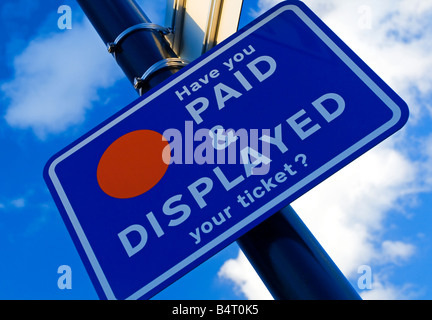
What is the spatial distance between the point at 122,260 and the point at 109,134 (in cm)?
44

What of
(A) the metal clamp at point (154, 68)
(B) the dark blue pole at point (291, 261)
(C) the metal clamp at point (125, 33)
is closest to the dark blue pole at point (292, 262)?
(B) the dark blue pole at point (291, 261)

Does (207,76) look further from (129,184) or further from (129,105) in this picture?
(129,184)

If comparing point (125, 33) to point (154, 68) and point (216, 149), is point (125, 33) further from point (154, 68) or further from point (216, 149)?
point (216, 149)

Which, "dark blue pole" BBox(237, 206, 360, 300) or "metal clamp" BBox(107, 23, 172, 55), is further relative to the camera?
"metal clamp" BBox(107, 23, 172, 55)

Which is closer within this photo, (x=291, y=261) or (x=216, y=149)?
(x=291, y=261)

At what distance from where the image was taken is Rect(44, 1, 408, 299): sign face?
3.82ft

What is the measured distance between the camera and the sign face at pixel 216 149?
45.8 inches

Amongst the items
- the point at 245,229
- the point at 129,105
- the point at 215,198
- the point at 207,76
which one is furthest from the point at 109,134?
the point at 245,229

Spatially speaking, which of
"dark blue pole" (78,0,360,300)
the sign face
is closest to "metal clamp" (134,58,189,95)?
the sign face

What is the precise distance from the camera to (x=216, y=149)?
1.29 metres

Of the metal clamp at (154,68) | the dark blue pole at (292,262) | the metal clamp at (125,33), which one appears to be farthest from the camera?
the metal clamp at (125,33)

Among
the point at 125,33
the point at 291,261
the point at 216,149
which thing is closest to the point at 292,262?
the point at 291,261

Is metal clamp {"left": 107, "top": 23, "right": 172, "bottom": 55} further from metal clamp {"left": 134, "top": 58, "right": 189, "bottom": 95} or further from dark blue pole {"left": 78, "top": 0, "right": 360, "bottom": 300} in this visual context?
dark blue pole {"left": 78, "top": 0, "right": 360, "bottom": 300}

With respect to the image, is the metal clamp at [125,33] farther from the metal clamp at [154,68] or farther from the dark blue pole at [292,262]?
the dark blue pole at [292,262]
